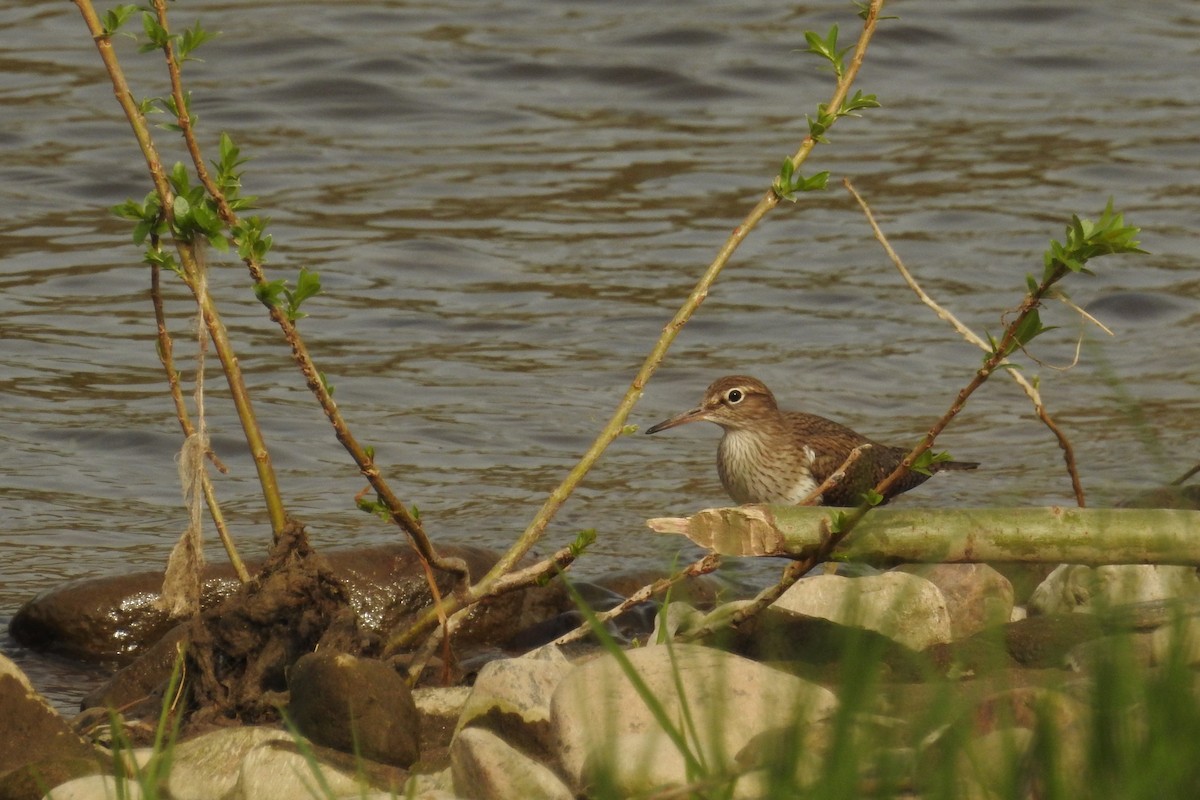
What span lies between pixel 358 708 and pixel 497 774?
2.16ft

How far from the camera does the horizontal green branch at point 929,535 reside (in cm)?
487

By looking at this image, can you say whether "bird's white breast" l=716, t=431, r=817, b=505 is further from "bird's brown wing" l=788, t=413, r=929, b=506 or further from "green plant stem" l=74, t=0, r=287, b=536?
"green plant stem" l=74, t=0, r=287, b=536

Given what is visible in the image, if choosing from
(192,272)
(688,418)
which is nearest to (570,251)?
(688,418)

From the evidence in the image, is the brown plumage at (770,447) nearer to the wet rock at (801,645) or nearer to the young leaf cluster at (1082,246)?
the wet rock at (801,645)

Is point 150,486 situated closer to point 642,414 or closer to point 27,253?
point 642,414

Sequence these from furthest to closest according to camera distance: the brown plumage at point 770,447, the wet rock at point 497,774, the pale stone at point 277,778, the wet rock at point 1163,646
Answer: the brown plumage at point 770,447, the pale stone at point 277,778, the wet rock at point 497,774, the wet rock at point 1163,646

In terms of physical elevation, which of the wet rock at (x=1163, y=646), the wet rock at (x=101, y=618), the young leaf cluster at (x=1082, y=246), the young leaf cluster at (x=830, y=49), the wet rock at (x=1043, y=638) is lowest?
the wet rock at (x=101, y=618)

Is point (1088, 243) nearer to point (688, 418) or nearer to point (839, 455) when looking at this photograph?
point (839, 455)

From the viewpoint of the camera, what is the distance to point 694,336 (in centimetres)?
1109

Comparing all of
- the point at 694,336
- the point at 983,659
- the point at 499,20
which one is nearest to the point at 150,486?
the point at 694,336

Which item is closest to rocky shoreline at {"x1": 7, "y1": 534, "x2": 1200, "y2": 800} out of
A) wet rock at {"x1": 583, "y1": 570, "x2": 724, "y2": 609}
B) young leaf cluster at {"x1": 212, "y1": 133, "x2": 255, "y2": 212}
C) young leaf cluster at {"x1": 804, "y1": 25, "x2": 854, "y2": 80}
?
wet rock at {"x1": 583, "y1": 570, "x2": 724, "y2": 609}

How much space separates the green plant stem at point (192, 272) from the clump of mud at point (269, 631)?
5.1 inches

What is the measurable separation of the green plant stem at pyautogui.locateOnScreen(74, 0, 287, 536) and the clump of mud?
130 mm

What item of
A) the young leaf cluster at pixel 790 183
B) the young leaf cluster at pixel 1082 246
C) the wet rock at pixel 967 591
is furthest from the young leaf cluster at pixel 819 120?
the wet rock at pixel 967 591
